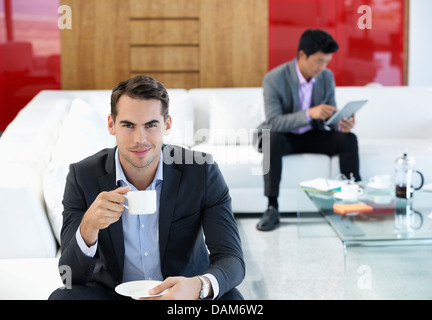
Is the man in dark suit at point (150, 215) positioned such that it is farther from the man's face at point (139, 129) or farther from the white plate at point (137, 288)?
the white plate at point (137, 288)

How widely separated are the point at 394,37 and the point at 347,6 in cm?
44

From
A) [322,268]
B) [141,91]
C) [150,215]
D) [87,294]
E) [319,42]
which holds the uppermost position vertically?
[319,42]

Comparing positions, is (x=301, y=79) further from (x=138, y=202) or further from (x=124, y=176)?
(x=138, y=202)

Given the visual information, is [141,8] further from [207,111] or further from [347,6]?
[347,6]

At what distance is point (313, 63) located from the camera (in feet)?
12.8

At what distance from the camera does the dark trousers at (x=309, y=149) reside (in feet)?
12.5

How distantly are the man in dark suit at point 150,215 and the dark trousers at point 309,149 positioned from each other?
2081 mm

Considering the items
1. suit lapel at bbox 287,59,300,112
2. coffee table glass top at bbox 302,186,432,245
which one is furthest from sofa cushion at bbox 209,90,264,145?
coffee table glass top at bbox 302,186,432,245

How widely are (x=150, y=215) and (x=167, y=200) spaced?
2.5 inches

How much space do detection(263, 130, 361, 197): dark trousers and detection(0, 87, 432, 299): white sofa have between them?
0.07 metres

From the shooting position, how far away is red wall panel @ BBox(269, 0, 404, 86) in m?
4.85

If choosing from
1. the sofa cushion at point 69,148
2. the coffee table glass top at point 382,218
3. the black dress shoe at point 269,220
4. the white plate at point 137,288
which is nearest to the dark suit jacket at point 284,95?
the black dress shoe at point 269,220

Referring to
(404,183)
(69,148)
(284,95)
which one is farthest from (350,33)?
(69,148)

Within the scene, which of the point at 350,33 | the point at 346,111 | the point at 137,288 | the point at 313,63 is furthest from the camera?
the point at 350,33
